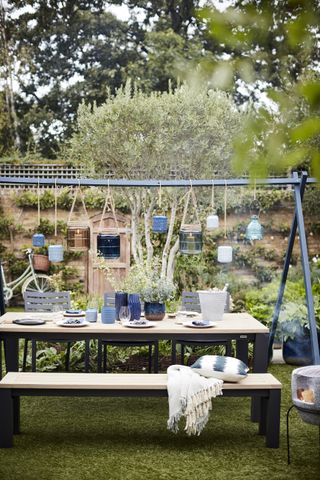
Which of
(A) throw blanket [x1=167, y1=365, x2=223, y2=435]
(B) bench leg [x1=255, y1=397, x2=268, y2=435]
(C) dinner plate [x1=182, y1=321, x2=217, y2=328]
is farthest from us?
(C) dinner plate [x1=182, y1=321, x2=217, y2=328]

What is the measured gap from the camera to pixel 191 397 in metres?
4.17

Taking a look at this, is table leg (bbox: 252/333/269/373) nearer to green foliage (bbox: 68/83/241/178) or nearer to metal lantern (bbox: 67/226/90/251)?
metal lantern (bbox: 67/226/90/251)

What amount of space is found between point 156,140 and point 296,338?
5.35 metres

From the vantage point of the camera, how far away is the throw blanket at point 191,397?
4.15 meters

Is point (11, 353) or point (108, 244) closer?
point (11, 353)

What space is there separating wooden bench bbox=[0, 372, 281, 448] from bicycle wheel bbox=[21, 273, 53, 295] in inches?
275

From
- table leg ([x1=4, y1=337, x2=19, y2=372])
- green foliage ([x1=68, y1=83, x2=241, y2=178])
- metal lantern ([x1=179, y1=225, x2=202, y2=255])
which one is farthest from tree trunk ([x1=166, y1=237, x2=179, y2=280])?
table leg ([x1=4, y1=337, x2=19, y2=372])

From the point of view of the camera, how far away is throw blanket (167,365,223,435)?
13.6ft

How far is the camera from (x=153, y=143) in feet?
38.0

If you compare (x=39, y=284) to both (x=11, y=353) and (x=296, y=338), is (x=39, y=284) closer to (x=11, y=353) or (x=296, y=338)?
(x=296, y=338)

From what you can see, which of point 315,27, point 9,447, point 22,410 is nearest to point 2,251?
point 22,410

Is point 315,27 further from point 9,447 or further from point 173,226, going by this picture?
point 173,226

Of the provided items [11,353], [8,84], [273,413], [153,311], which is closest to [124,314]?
[153,311]

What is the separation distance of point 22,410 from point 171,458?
1.55 m
